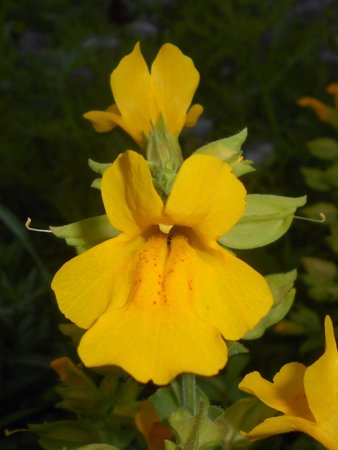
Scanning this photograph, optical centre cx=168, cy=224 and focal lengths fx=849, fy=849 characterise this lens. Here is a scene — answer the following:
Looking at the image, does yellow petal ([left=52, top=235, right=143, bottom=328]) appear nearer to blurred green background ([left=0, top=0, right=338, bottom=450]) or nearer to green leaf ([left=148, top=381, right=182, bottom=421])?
green leaf ([left=148, top=381, right=182, bottom=421])

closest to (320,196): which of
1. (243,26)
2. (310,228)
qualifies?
(310,228)

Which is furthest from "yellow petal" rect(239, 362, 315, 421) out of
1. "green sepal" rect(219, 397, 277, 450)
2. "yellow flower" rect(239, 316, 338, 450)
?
"green sepal" rect(219, 397, 277, 450)

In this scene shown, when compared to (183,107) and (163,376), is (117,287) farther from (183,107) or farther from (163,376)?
(183,107)

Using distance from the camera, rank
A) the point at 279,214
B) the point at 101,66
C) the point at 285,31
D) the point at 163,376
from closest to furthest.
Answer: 1. the point at 163,376
2. the point at 279,214
3. the point at 101,66
4. the point at 285,31

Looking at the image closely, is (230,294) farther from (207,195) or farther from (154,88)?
(154,88)

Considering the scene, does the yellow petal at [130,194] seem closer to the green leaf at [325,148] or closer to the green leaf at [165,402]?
the green leaf at [165,402]

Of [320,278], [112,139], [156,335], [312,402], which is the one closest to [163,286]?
[156,335]

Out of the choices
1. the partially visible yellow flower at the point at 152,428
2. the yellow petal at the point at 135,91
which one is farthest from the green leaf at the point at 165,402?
the yellow petal at the point at 135,91
